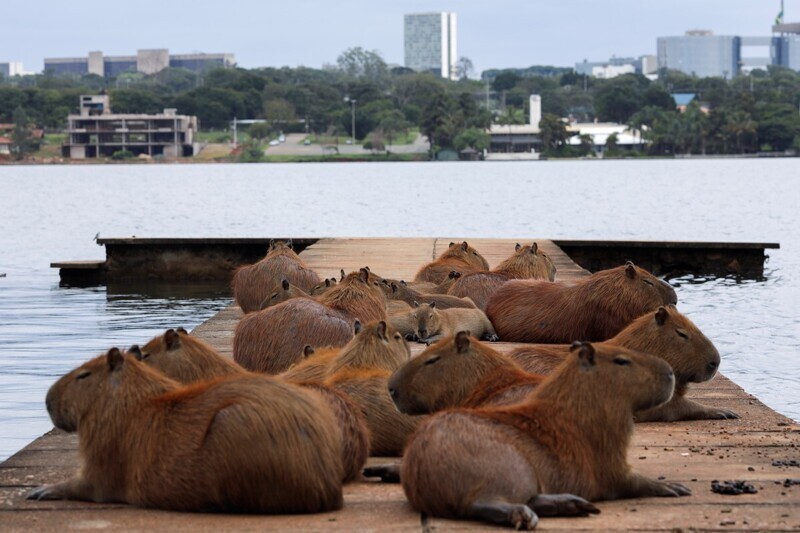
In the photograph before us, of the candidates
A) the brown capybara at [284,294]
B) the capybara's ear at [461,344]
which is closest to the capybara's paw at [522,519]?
the capybara's ear at [461,344]

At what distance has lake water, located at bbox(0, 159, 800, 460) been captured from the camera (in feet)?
49.0

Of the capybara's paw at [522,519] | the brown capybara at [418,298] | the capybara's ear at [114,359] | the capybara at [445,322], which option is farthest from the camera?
the brown capybara at [418,298]

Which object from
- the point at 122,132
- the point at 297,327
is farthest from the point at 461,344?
the point at 122,132

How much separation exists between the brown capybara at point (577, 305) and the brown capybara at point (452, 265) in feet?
5.95

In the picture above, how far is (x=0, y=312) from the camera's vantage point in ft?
64.6

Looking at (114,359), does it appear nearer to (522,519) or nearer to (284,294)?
(522,519)

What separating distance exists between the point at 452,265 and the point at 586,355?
24.4 feet

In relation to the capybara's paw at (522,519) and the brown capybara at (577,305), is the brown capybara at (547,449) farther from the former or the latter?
the brown capybara at (577,305)

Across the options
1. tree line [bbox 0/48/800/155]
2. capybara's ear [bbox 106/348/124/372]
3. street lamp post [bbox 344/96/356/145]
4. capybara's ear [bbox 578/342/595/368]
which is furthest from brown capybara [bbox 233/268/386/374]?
street lamp post [bbox 344/96/356/145]

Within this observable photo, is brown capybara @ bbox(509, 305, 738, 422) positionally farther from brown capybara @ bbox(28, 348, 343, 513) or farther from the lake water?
the lake water

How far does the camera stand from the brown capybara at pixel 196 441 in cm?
478

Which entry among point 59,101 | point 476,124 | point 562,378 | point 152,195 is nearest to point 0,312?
point 562,378

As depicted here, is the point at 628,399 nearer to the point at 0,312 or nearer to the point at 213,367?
the point at 213,367

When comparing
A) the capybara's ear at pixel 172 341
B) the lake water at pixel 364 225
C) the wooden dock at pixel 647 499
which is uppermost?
the capybara's ear at pixel 172 341
